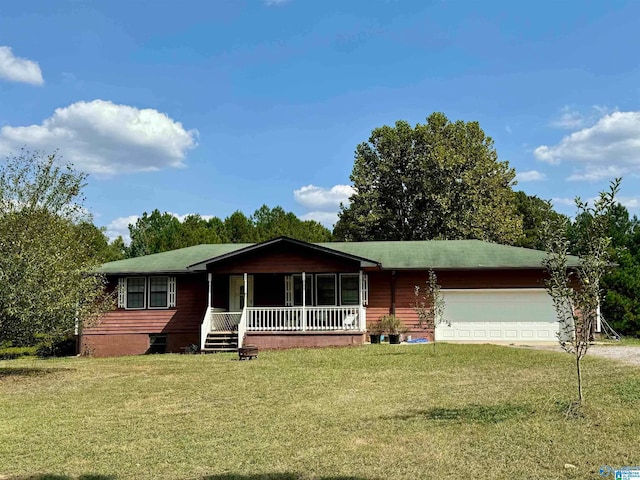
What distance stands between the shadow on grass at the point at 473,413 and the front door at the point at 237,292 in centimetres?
1386

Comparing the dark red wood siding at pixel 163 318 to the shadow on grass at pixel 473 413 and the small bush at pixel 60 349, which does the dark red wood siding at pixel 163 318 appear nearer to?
the small bush at pixel 60 349

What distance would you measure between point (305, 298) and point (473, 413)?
13.2 m

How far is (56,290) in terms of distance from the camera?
1298 centimetres

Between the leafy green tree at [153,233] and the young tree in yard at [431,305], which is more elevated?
the leafy green tree at [153,233]

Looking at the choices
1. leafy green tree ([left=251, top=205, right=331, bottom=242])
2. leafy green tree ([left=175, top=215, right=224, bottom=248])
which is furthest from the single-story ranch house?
leafy green tree ([left=251, top=205, right=331, bottom=242])

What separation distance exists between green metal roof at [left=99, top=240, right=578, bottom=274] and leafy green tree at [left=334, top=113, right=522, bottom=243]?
36.9 feet

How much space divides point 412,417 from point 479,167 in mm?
29494

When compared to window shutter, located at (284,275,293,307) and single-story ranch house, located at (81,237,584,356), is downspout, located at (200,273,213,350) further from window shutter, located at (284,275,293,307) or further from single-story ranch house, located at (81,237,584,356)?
window shutter, located at (284,275,293,307)

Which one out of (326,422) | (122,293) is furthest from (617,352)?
(122,293)

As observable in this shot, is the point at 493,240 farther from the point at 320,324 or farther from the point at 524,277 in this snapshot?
the point at 320,324

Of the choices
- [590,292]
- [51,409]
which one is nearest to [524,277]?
[590,292]

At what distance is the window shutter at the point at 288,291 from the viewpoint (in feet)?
70.4

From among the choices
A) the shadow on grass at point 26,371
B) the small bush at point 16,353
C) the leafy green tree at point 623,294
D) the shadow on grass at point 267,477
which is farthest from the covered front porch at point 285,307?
the shadow on grass at point 267,477

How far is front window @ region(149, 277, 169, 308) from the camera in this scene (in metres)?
21.5
